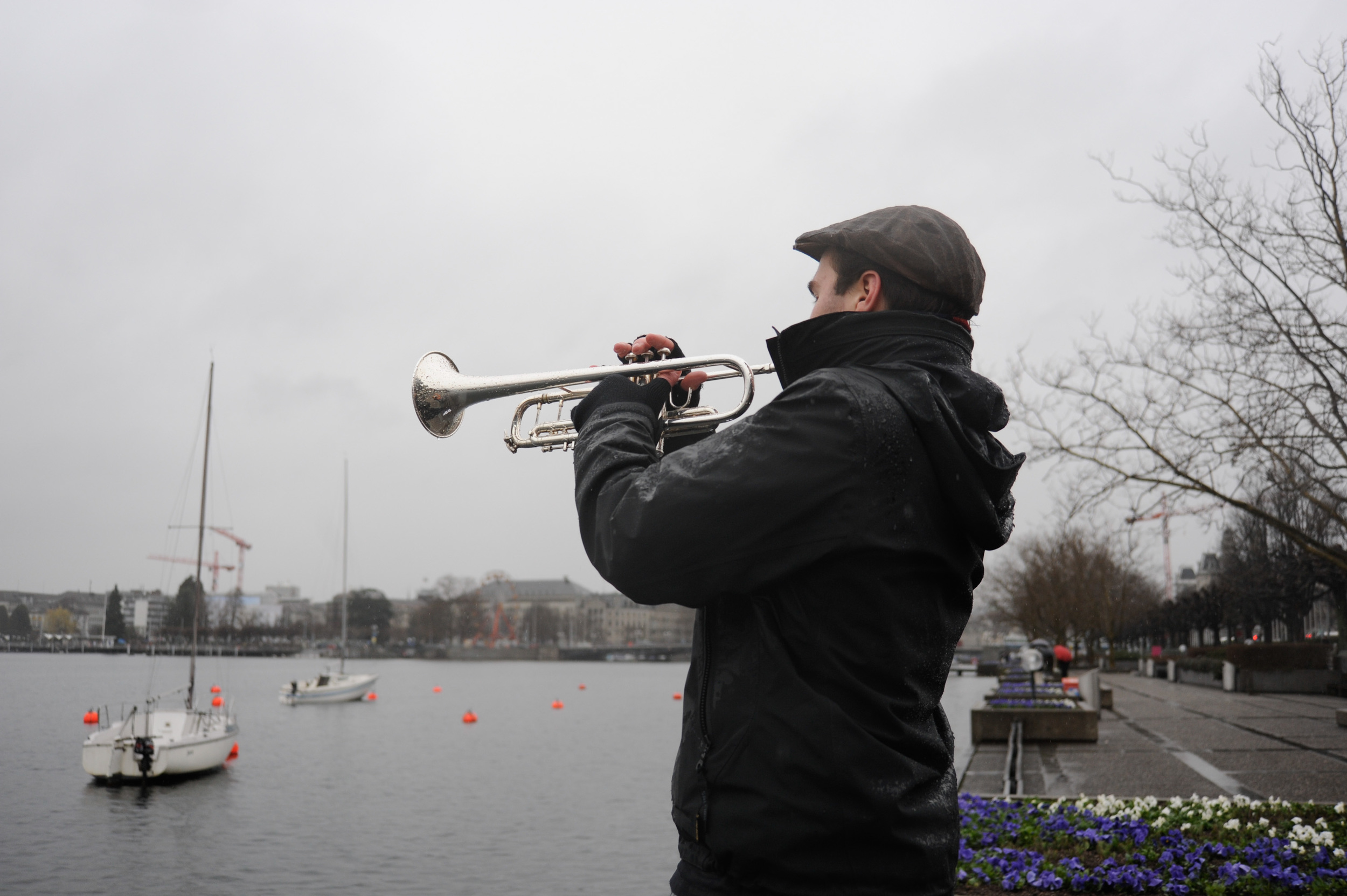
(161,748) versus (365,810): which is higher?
(161,748)

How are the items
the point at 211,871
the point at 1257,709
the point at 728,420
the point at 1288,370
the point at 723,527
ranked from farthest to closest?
1. the point at 1257,709
2. the point at 211,871
3. the point at 1288,370
4. the point at 728,420
5. the point at 723,527

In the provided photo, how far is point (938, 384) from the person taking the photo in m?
1.92

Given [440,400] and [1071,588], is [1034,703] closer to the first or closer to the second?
[440,400]

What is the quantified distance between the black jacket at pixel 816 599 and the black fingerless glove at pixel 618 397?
0.21m

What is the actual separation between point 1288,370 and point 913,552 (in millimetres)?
15351

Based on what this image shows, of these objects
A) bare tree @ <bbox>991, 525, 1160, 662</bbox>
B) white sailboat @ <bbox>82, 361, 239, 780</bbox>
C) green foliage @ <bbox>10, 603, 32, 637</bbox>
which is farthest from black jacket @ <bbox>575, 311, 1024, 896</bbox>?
green foliage @ <bbox>10, 603, 32, 637</bbox>

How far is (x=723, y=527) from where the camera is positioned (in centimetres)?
176

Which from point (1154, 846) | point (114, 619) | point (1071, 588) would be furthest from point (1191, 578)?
point (1154, 846)

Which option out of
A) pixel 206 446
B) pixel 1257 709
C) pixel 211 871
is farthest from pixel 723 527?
pixel 206 446

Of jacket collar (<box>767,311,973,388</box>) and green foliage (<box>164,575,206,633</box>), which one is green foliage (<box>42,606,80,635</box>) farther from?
jacket collar (<box>767,311,973,388</box>)

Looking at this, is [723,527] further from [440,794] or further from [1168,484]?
[440,794]

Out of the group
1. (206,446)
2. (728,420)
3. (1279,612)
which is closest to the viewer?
(728,420)

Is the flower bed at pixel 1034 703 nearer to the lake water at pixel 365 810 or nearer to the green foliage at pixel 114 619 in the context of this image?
the lake water at pixel 365 810

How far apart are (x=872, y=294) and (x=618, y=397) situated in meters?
0.55
